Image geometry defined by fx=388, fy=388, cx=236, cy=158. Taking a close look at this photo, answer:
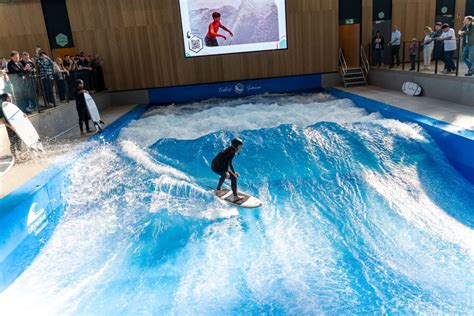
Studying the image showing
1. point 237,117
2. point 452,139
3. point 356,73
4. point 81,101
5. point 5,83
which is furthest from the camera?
point 356,73

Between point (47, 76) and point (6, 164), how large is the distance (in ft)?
12.0

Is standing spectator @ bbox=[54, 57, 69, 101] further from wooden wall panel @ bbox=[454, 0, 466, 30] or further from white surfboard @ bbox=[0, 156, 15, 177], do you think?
wooden wall panel @ bbox=[454, 0, 466, 30]

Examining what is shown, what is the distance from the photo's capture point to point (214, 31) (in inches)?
613

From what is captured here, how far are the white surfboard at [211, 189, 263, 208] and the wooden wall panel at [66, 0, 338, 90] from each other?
10.7 meters

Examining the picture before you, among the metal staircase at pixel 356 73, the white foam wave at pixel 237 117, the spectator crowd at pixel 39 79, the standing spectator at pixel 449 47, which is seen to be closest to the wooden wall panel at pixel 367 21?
the metal staircase at pixel 356 73

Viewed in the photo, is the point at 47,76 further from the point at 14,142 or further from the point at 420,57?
the point at 420,57

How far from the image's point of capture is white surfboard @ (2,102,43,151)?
686 centimetres

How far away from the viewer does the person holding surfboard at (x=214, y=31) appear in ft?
50.5

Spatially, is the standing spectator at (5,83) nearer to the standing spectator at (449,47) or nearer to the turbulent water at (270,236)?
the turbulent water at (270,236)

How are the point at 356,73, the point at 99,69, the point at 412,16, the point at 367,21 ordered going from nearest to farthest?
the point at 99,69 → the point at 356,73 → the point at 367,21 → the point at 412,16

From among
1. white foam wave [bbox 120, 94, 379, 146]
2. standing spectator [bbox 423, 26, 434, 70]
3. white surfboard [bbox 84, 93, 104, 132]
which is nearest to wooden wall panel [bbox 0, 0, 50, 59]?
white foam wave [bbox 120, 94, 379, 146]

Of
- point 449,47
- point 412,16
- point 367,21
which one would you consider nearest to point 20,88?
point 449,47

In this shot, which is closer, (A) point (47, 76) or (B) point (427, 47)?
(A) point (47, 76)

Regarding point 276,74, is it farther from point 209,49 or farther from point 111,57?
point 111,57
